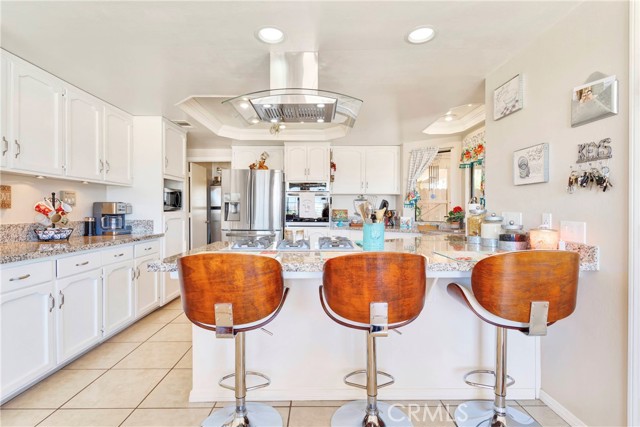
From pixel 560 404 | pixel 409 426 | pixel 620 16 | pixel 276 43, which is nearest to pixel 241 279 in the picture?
pixel 409 426

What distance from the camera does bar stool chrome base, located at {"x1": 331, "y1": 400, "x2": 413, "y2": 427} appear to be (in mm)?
1430

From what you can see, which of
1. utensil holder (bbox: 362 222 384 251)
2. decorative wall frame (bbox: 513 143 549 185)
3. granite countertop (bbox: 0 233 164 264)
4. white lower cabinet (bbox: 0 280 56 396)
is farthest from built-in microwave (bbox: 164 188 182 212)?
decorative wall frame (bbox: 513 143 549 185)

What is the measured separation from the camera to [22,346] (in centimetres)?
175

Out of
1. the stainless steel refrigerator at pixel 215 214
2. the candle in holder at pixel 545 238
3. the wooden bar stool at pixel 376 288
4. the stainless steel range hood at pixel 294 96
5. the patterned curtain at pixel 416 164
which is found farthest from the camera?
the stainless steel refrigerator at pixel 215 214

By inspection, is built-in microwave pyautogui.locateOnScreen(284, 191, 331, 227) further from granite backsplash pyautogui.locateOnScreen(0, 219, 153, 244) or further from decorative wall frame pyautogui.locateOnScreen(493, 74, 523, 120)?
decorative wall frame pyautogui.locateOnScreen(493, 74, 523, 120)

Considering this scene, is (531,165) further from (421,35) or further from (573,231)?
(421,35)

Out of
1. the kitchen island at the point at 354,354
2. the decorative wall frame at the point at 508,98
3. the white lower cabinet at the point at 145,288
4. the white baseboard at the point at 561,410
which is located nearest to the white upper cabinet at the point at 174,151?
the white lower cabinet at the point at 145,288

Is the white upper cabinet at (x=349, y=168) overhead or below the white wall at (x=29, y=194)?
overhead

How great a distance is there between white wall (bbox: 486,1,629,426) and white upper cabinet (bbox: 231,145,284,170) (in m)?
3.29

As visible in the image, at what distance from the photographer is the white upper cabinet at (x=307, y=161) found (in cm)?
430

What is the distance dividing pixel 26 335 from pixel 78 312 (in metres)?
0.38

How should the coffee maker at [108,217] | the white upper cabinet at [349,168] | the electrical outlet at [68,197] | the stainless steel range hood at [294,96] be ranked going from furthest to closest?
the white upper cabinet at [349,168] → the coffee maker at [108,217] → the electrical outlet at [68,197] → the stainless steel range hood at [294,96]

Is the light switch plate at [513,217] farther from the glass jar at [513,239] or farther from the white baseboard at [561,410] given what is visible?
the white baseboard at [561,410]

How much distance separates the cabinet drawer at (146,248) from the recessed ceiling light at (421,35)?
284 centimetres
